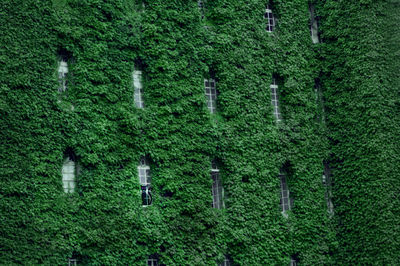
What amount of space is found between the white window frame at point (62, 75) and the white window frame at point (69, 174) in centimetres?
264

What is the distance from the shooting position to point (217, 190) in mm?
29906

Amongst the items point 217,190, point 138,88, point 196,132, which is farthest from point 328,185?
point 138,88

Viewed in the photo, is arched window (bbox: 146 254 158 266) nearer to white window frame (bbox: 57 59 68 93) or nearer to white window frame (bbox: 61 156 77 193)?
white window frame (bbox: 61 156 77 193)

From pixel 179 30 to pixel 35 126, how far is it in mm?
7810

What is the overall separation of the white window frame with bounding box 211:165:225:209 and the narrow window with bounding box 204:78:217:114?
260cm

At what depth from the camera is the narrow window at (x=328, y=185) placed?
32.5 metres

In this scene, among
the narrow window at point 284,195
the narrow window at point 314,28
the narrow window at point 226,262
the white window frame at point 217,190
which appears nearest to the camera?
the narrow window at point 226,262

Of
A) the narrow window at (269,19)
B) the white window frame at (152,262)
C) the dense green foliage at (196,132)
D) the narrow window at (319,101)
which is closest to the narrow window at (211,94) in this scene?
the dense green foliage at (196,132)

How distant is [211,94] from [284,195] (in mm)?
5446

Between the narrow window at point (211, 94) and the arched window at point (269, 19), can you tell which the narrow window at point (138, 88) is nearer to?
the narrow window at point (211, 94)

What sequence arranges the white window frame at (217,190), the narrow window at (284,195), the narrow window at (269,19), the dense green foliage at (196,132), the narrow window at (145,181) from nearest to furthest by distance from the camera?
the dense green foliage at (196,132), the narrow window at (145,181), the white window frame at (217,190), the narrow window at (284,195), the narrow window at (269,19)

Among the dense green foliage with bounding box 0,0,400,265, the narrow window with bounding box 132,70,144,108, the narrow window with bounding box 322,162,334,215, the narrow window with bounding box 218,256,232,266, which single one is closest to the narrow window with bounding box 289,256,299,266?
the dense green foliage with bounding box 0,0,400,265

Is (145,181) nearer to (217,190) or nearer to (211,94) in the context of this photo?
(217,190)

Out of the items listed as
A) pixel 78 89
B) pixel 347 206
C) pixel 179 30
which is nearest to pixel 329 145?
pixel 347 206
